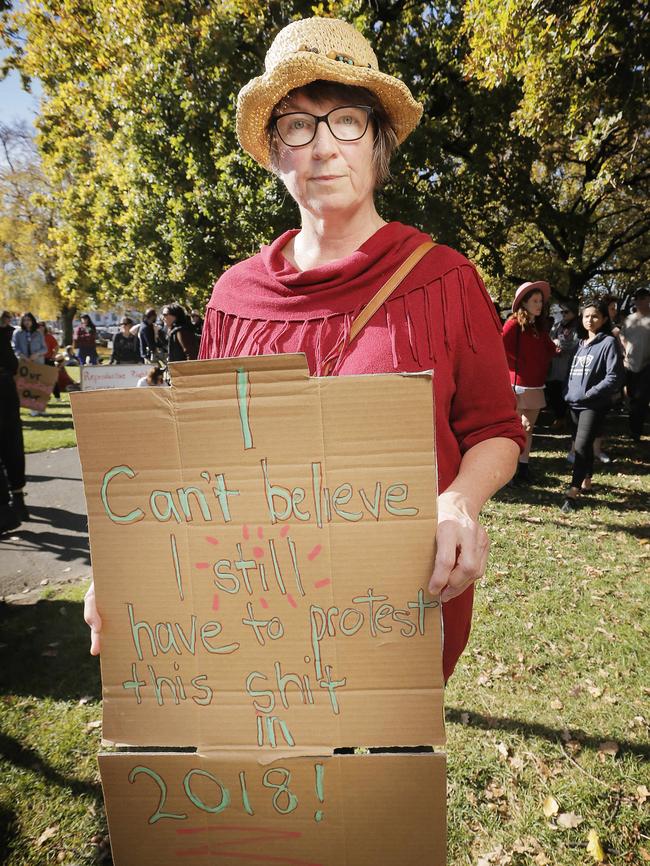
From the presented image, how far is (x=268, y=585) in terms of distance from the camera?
A: 1.06 meters

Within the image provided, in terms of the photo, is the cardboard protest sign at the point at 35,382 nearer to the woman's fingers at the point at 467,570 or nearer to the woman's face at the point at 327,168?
the woman's face at the point at 327,168

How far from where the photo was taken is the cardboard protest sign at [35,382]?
10.3m

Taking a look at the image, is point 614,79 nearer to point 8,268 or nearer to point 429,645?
point 429,645

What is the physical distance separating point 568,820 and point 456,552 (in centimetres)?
218

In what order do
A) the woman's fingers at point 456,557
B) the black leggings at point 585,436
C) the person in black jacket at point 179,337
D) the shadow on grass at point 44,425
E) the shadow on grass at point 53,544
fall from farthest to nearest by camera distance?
the shadow on grass at point 44,425 < the person in black jacket at point 179,337 < the black leggings at point 585,436 < the shadow on grass at point 53,544 < the woman's fingers at point 456,557

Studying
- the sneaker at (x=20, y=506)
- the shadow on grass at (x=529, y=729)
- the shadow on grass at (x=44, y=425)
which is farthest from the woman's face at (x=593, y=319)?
the shadow on grass at (x=44, y=425)

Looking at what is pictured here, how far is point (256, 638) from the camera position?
42.7 inches

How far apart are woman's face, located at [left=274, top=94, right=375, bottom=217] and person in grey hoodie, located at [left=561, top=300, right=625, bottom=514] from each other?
16.7ft

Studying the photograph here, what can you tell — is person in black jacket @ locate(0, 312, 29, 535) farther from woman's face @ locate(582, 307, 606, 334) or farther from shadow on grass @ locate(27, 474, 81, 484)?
woman's face @ locate(582, 307, 606, 334)

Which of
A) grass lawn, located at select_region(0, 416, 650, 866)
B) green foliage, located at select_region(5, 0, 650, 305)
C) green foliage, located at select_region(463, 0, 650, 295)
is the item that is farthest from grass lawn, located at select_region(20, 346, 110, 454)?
green foliage, located at select_region(463, 0, 650, 295)

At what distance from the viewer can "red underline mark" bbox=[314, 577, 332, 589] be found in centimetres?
105

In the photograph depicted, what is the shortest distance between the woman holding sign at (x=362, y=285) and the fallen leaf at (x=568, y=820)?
5.03 ft

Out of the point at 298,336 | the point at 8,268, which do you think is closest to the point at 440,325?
the point at 298,336

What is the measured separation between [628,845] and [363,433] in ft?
8.05
